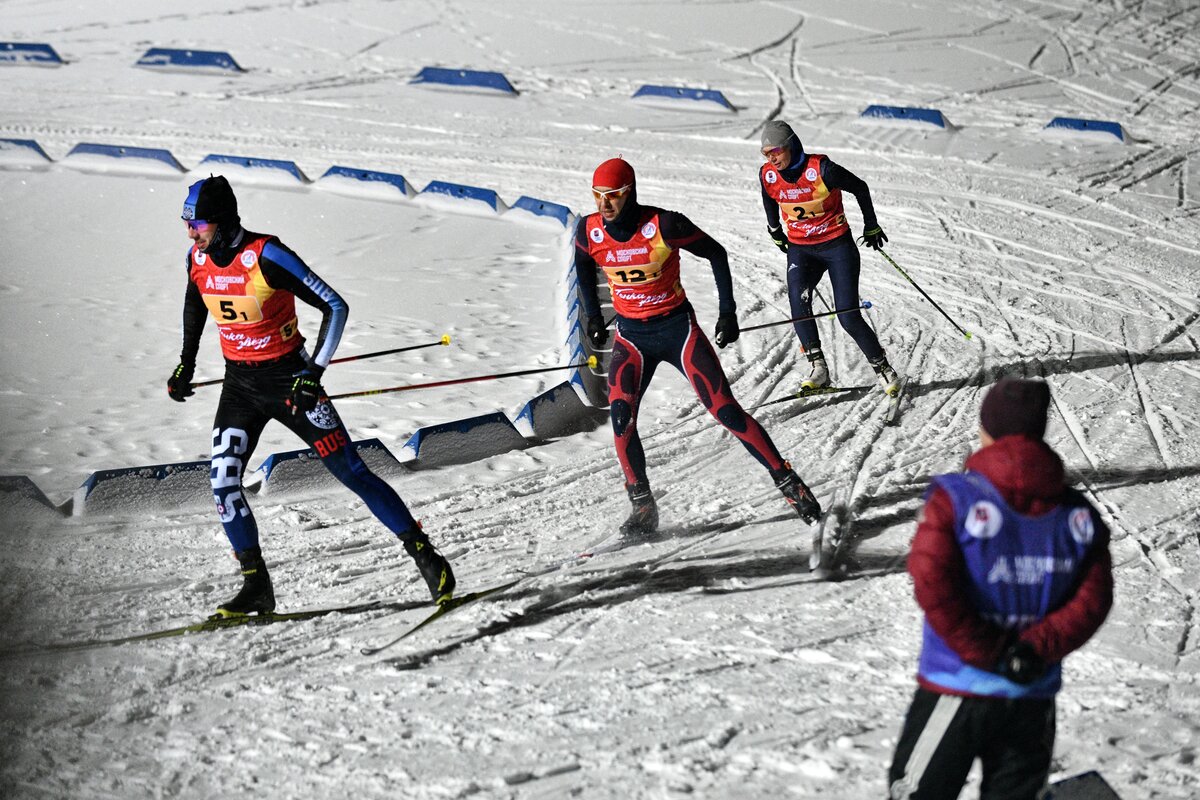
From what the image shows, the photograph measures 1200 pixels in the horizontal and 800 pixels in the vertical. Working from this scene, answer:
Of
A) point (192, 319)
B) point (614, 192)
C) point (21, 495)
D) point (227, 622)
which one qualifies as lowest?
point (21, 495)

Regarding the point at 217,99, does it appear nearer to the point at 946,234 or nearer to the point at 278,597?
the point at 946,234

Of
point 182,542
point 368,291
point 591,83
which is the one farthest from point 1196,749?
point 591,83

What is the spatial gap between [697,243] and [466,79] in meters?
12.2

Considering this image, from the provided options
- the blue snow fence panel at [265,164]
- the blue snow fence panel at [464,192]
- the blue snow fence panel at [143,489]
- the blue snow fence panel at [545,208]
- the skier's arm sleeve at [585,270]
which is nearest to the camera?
the skier's arm sleeve at [585,270]

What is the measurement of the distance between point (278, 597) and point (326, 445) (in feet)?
3.37

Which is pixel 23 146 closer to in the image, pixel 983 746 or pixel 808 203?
pixel 808 203

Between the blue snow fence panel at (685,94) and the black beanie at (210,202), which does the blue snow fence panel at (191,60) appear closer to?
the blue snow fence panel at (685,94)

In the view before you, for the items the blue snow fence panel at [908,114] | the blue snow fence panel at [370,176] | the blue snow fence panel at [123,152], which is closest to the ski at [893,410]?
the blue snow fence panel at [370,176]

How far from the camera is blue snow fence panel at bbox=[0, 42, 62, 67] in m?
18.7

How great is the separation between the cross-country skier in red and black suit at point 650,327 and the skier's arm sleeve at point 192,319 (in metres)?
2.11

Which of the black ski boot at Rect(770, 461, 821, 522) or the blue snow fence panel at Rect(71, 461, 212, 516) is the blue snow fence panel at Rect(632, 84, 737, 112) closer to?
the black ski boot at Rect(770, 461, 821, 522)

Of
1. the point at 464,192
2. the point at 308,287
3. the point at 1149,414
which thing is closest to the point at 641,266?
the point at 308,287

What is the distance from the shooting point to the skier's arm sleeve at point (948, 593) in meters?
3.45

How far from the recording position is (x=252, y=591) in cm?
618
